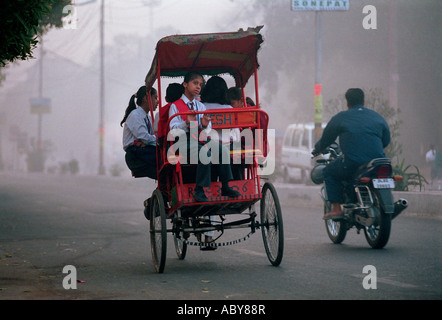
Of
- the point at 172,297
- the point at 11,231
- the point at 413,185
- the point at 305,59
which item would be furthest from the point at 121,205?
the point at 305,59

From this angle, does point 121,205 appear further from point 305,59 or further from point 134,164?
point 305,59

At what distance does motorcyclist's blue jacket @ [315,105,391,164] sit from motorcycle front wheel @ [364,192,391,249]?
63 centimetres

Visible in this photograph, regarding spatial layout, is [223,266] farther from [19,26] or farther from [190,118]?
[19,26]

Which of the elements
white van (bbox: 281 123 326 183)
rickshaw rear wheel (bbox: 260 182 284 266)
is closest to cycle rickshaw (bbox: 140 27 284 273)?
rickshaw rear wheel (bbox: 260 182 284 266)

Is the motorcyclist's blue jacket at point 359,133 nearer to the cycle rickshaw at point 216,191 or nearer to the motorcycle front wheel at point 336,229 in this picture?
the motorcycle front wheel at point 336,229

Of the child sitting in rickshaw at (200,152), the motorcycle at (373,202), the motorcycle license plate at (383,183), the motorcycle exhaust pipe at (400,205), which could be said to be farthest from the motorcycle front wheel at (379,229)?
the child sitting in rickshaw at (200,152)

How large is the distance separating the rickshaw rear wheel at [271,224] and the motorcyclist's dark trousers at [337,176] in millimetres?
1867

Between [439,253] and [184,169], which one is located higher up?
[184,169]

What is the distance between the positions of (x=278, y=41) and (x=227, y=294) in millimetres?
35971

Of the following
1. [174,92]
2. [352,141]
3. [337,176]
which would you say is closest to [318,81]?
[337,176]

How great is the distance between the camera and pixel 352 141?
9250 mm

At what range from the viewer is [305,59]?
4066 centimetres

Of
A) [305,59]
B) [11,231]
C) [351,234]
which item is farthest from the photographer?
[305,59]

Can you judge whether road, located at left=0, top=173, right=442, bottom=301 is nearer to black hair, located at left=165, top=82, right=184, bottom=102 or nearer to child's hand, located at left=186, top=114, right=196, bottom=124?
child's hand, located at left=186, top=114, right=196, bottom=124
